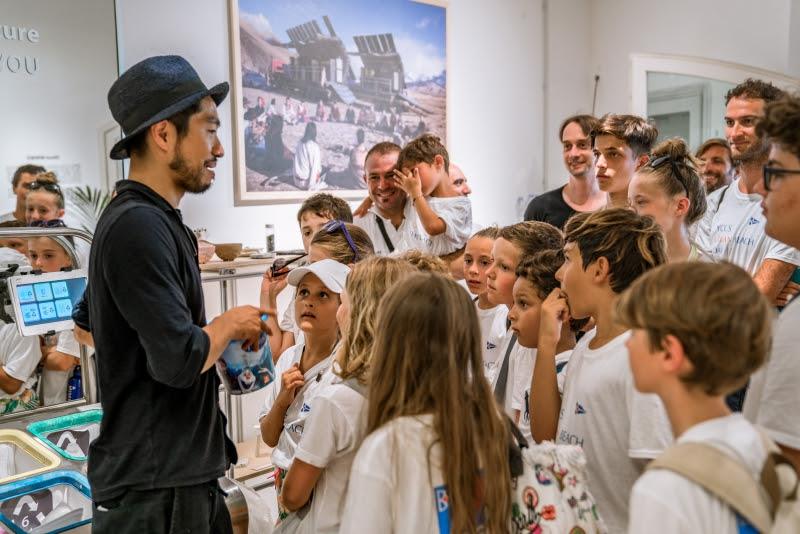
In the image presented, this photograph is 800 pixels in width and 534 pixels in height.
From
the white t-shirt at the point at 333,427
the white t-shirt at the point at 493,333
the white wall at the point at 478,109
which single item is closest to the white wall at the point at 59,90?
the white wall at the point at 478,109

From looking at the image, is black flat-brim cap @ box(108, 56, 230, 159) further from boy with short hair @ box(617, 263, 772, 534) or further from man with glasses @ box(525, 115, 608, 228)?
man with glasses @ box(525, 115, 608, 228)

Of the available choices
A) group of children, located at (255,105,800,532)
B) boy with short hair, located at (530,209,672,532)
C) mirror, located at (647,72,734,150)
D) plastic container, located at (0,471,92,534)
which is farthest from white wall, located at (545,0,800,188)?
plastic container, located at (0,471,92,534)

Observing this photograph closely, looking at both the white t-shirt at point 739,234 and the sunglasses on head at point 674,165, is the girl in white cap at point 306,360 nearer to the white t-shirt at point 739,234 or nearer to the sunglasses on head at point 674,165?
the sunglasses on head at point 674,165

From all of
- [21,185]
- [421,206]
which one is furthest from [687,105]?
[21,185]

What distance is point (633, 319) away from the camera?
1.01 meters

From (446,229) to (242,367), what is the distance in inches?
73.3

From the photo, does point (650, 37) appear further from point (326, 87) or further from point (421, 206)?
point (421, 206)

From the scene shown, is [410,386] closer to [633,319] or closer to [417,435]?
[417,435]

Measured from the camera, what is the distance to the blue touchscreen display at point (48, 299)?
2025 millimetres

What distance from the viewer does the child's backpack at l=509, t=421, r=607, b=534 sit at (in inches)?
46.8

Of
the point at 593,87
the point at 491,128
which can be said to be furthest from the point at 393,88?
the point at 593,87

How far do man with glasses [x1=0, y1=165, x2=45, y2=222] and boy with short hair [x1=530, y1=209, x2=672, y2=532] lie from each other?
2.86m

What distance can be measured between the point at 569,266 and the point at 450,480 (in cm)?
69

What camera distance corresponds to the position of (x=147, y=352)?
1.31 m
